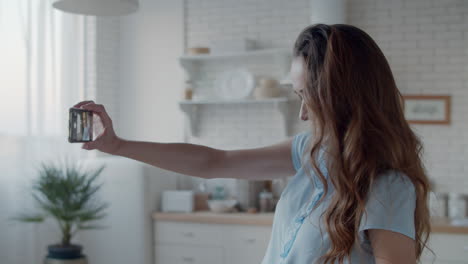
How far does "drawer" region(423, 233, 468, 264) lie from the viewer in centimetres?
390

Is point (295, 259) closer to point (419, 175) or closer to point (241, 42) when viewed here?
point (419, 175)

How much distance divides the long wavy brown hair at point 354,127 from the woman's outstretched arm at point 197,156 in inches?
18.0

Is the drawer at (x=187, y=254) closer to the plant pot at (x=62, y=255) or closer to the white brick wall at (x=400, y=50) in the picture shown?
the plant pot at (x=62, y=255)

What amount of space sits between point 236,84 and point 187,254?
152cm

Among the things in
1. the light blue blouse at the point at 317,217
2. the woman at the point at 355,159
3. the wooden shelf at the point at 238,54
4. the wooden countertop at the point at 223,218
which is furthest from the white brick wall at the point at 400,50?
the woman at the point at 355,159

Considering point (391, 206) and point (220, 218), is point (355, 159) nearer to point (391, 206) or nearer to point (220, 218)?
point (391, 206)

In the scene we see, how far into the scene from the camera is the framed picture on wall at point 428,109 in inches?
178

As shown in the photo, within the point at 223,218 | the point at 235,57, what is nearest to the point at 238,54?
the point at 235,57

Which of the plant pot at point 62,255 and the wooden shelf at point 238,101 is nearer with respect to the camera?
the plant pot at point 62,255

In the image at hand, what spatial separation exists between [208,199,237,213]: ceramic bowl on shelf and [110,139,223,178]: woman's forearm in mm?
2901

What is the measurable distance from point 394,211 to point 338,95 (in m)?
0.27

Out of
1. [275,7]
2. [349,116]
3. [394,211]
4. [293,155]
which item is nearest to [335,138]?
→ [349,116]

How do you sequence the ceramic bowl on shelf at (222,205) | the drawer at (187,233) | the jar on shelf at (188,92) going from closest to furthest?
1. the drawer at (187,233)
2. the ceramic bowl on shelf at (222,205)
3. the jar on shelf at (188,92)

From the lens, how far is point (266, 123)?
4.98 meters
